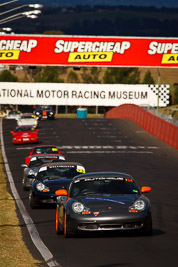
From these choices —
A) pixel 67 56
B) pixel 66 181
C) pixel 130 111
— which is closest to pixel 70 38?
pixel 67 56

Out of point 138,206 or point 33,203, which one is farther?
point 33,203

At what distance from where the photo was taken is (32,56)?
73.8 meters

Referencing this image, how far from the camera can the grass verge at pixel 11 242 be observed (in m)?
10.2

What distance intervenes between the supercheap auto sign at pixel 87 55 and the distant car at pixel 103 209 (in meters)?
59.7

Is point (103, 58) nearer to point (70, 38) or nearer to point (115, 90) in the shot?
point (70, 38)

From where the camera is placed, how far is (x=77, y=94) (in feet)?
322

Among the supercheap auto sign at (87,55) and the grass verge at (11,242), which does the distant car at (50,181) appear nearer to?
the grass verge at (11,242)

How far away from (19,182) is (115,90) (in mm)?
71985

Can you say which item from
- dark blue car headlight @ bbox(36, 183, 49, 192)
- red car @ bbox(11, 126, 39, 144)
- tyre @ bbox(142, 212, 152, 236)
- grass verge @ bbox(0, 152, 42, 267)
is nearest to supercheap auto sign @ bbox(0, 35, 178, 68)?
red car @ bbox(11, 126, 39, 144)

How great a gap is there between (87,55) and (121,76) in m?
53.4

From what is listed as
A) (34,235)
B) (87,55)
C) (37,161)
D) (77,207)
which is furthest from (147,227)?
(87,55)

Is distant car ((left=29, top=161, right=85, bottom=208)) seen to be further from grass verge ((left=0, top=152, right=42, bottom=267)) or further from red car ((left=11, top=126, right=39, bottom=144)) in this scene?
red car ((left=11, top=126, right=39, bottom=144))

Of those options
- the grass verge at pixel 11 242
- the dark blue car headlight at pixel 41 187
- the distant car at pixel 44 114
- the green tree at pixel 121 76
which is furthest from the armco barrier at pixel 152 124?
the green tree at pixel 121 76

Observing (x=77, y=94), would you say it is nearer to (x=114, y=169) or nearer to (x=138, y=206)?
(x=114, y=169)
